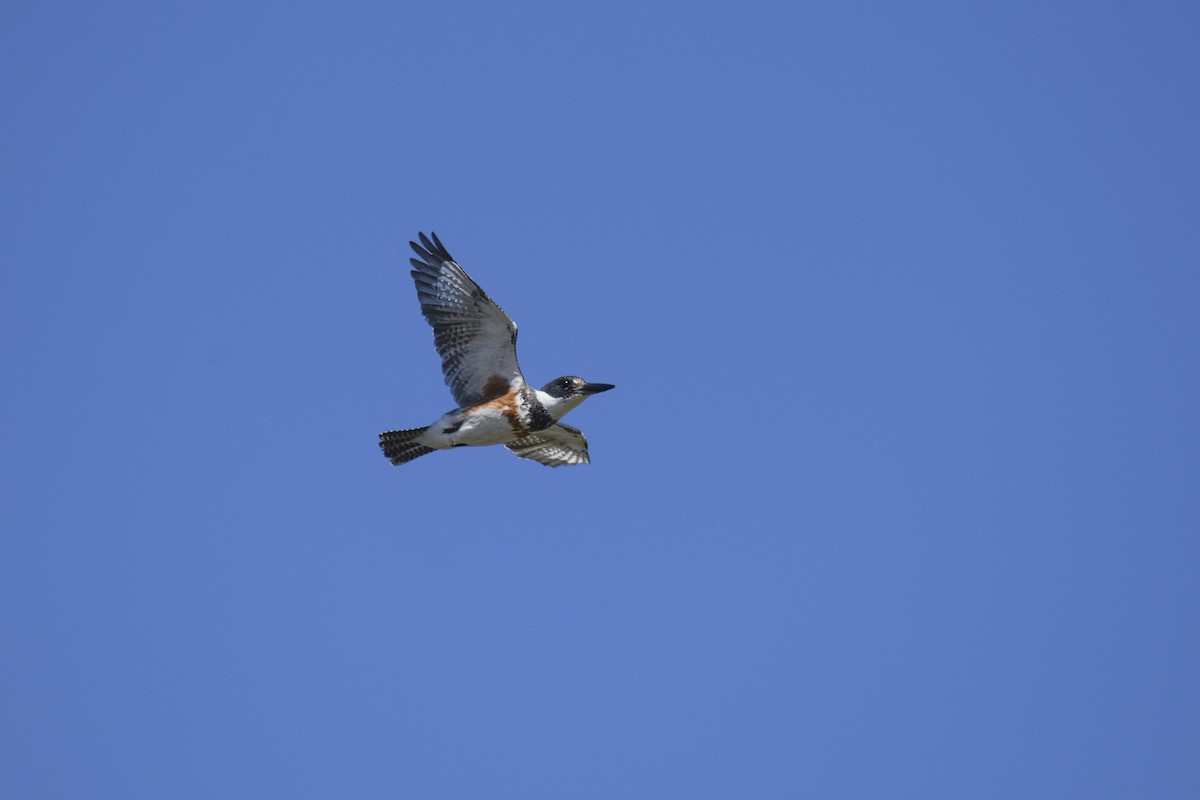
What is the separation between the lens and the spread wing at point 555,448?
16.4 m

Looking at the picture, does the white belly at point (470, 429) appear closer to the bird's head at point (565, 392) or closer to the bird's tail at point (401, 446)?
the bird's tail at point (401, 446)

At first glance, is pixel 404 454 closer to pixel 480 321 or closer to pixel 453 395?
pixel 453 395

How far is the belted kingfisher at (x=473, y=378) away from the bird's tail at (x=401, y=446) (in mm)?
11

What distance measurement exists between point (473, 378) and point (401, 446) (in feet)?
3.67

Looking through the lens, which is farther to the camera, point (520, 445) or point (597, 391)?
point (520, 445)

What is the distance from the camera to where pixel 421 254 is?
14.9m

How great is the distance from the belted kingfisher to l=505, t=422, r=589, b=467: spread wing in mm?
1243

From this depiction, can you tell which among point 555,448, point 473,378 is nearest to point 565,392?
point 473,378

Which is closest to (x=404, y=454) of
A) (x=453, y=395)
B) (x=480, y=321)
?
(x=453, y=395)

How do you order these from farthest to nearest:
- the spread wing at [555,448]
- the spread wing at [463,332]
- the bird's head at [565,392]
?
the spread wing at [555,448] < the bird's head at [565,392] < the spread wing at [463,332]

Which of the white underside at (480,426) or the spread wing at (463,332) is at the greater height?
the spread wing at (463,332)

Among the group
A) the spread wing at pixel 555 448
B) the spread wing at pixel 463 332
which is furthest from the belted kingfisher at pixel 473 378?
the spread wing at pixel 555 448

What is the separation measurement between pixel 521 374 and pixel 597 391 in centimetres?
86

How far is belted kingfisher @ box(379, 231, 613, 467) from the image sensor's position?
14609mm
